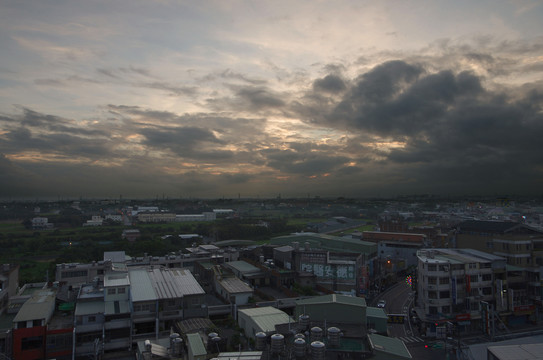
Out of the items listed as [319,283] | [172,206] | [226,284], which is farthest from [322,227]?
[172,206]

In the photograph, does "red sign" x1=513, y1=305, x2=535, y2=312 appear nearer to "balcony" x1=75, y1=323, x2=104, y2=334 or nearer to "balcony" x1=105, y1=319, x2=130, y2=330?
"balcony" x1=105, y1=319, x2=130, y2=330

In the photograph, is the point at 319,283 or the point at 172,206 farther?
the point at 172,206

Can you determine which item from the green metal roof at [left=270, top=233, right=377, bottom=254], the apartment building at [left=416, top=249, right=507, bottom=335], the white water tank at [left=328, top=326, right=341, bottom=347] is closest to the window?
the white water tank at [left=328, top=326, right=341, bottom=347]

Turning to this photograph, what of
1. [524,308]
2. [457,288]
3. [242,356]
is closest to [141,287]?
[242,356]

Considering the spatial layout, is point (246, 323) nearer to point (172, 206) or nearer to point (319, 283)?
point (319, 283)

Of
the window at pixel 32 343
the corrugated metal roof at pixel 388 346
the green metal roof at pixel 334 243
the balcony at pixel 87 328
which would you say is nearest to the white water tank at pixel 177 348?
the corrugated metal roof at pixel 388 346

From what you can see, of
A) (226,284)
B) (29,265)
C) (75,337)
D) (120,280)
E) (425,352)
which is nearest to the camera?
(75,337)

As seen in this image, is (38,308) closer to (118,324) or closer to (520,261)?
(118,324)
